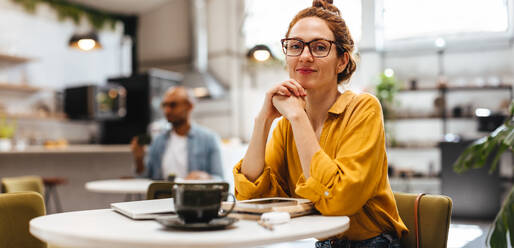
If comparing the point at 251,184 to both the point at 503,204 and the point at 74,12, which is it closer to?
the point at 503,204

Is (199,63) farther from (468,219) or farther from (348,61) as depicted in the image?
(348,61)

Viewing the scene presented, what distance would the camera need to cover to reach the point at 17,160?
18.9 ft

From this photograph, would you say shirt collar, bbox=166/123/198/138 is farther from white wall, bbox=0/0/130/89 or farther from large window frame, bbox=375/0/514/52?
large window frame, bbox=375/0/514/52

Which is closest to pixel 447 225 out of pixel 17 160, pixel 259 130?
pixel 259 130

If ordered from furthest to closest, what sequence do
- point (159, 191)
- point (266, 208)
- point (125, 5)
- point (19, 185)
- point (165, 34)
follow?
point (165, 34)
point (125, 5)
point (19, 185)
point (159, 191)
point (266, 208)

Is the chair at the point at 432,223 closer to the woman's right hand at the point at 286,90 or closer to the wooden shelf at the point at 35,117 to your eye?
the woman's right hand at the point at 286,90

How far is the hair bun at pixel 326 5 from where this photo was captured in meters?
1.74

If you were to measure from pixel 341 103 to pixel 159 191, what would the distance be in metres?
1.22

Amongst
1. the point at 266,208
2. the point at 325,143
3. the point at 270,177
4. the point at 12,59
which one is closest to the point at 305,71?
the point at 325,143

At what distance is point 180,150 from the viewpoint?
4.19 m

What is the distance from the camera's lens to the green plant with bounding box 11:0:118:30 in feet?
28.7

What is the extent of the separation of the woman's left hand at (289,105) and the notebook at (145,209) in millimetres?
467

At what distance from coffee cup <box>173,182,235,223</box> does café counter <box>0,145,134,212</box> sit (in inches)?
198

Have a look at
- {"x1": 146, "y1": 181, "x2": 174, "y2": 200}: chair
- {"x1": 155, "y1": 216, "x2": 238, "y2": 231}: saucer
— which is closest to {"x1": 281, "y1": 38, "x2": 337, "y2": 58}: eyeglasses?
{"x1": 155, "y1": 216, "x2": 238, "y2": 231}: saucer
